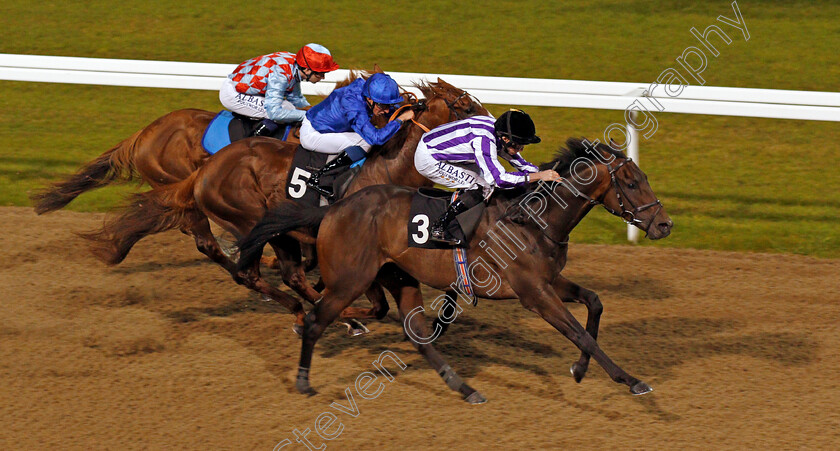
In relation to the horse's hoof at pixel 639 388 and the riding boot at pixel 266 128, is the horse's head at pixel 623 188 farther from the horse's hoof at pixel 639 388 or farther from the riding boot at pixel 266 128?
the riding boot at pixel 266 128

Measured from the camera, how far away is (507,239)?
17.1 feet

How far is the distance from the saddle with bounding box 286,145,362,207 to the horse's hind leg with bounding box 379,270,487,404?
77cm

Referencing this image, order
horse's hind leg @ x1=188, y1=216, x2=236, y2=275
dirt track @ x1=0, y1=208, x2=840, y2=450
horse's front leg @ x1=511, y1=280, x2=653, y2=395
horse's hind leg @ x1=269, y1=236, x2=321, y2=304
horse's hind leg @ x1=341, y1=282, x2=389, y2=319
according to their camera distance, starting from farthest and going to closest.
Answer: horse's hind leg @ x1=188, y1=216, x2=236, y2=275 → horse's hind leg @ x1=269, y1=236, x2=321, y2=304 → horse's hind leg @ x1=341, y1=282, x2=389, y2=319 → horse's front leg @ x1=511, y1=280, x2=653, y2=395 → dirt track @ x1=0, y1=208, x2=840, y2=450

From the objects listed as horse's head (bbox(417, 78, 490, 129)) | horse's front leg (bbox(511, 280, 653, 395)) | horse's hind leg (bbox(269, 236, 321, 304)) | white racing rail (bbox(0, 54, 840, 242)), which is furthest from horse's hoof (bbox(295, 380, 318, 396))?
white racing rail (bbox(0, 54, 840, 242))

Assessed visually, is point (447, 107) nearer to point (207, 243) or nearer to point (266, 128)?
point (266, 128)

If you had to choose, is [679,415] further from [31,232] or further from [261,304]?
[31,232]

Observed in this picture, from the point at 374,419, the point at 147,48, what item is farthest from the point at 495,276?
the point at 147,48

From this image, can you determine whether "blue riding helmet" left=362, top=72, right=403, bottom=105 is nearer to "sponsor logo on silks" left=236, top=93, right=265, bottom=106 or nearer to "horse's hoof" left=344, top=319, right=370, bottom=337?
"sponsor logo on silks" left=236, top=93, right=265, bottom=106

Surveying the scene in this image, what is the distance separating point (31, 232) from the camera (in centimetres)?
798

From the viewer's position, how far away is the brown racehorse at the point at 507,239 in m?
5.11

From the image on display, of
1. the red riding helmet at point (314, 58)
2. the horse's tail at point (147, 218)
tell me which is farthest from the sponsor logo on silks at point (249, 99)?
the horse's tail at point (147, 218)

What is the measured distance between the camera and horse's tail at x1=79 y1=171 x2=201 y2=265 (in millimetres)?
6500

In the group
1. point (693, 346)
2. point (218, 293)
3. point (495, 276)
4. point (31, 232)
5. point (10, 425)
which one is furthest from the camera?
point (31, 232)

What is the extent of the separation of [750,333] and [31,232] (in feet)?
18.2
